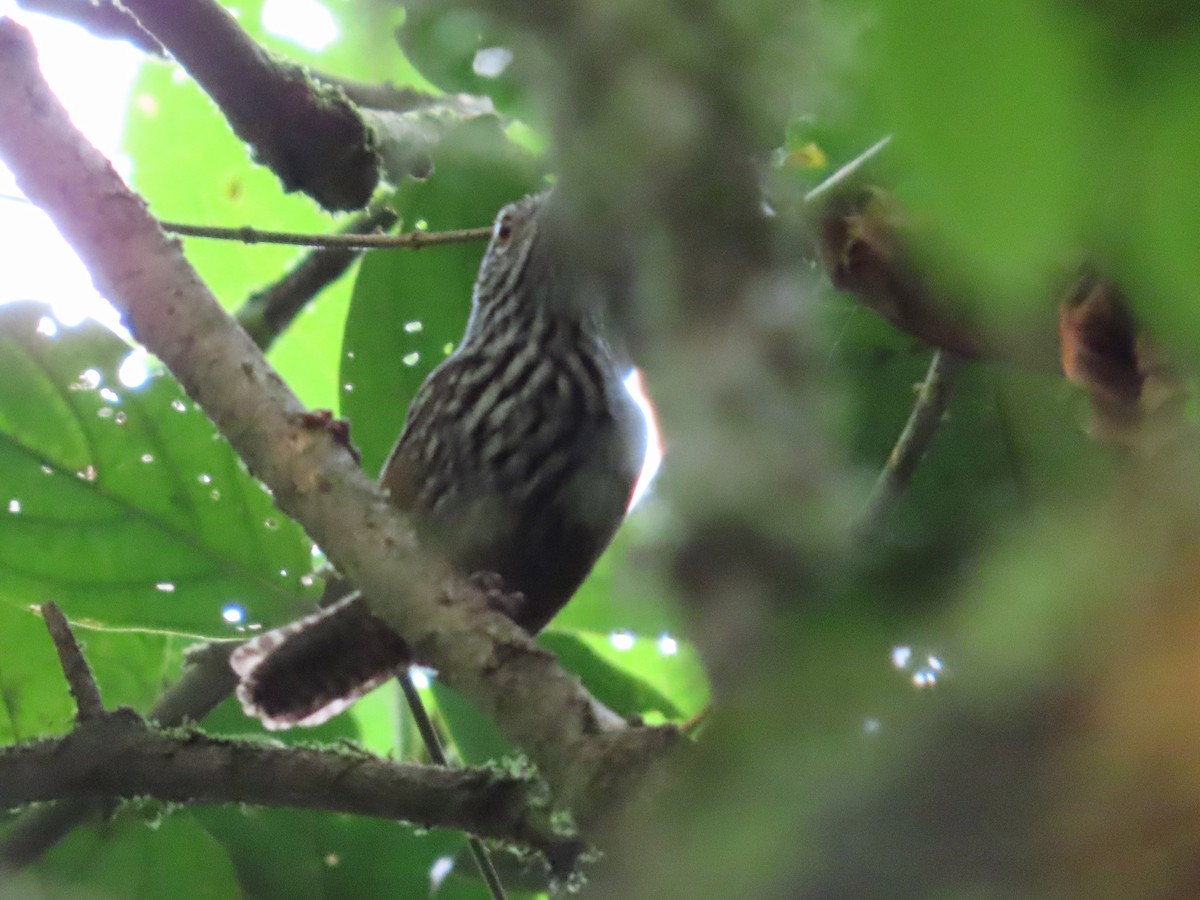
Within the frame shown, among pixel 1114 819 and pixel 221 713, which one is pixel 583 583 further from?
pixel 1114 819

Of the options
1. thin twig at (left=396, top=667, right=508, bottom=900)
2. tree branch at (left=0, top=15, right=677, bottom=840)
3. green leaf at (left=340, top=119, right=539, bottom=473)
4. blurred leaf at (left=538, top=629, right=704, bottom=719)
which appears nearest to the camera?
tree branch at (left=0, top=15, right=677, bottom=840)

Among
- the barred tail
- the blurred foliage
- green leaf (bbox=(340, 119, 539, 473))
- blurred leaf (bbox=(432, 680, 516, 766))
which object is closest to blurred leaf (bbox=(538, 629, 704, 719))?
blurred leaf (bbox=(432, 680, 516, 766))

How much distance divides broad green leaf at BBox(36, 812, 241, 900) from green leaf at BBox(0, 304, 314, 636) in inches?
12.4

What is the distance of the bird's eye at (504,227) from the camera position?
8.47 feet

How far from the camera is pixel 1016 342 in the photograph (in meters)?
0.56

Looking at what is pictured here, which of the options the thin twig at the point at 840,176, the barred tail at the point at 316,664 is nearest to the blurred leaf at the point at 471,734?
the barred tail at the point at 316,664

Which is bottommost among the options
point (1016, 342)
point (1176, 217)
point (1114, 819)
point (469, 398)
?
point (1114, 819)

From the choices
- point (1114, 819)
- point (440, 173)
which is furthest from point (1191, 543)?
point (440, 173)

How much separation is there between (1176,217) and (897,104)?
82mm

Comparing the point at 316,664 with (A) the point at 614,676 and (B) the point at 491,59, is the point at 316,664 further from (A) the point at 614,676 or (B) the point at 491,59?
(B) the point at 491,59

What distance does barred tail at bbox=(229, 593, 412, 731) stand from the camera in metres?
2.32

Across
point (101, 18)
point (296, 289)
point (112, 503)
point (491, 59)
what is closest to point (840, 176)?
point (491, 59)

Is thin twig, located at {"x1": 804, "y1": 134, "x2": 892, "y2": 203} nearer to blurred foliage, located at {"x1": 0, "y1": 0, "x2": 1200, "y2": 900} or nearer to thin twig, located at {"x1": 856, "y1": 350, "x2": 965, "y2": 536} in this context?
blurred foliage, located at {"x1": 0, "y1": 0, "x2": 1200, "y2": 900}

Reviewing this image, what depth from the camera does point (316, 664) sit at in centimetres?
237
